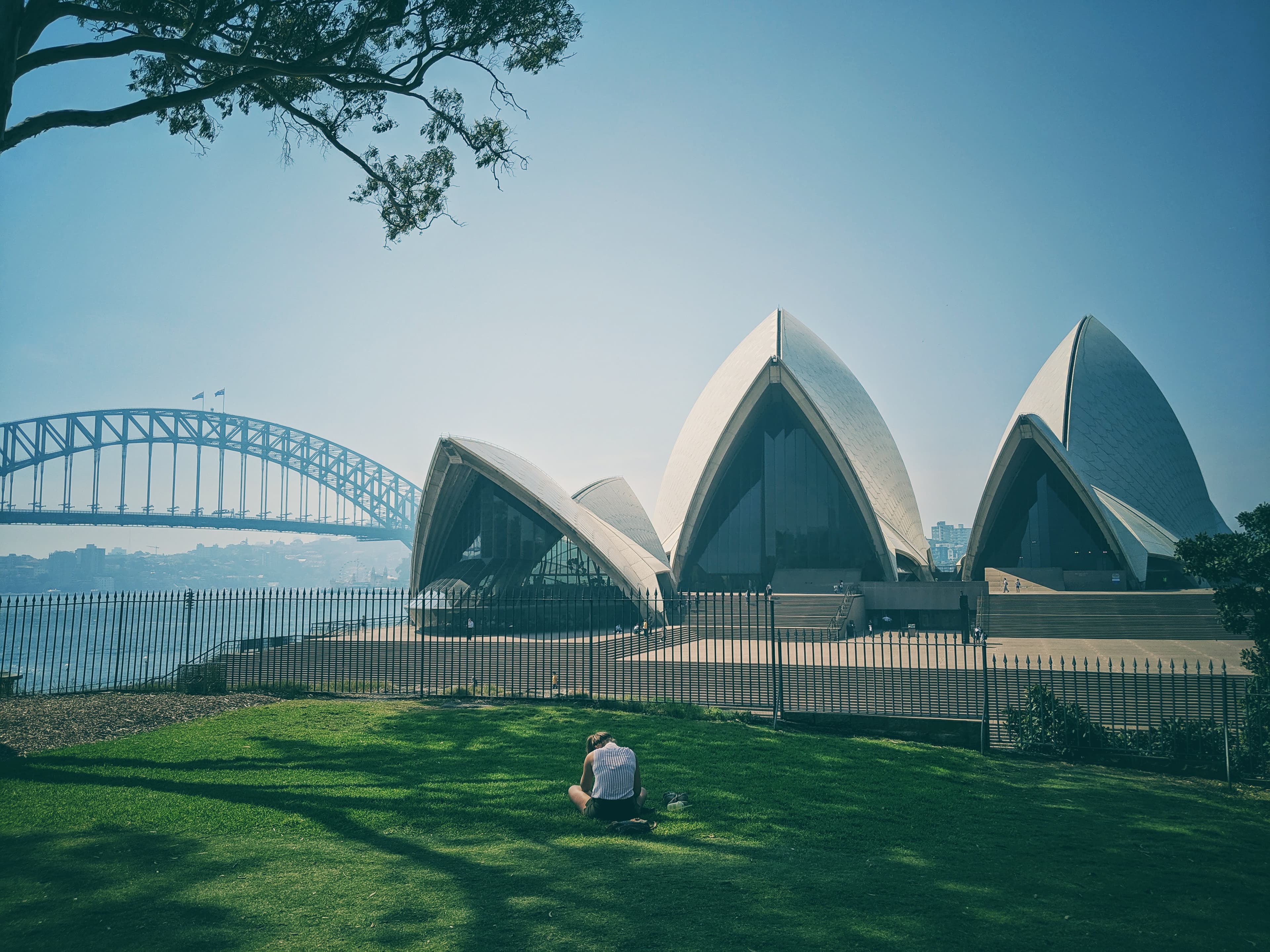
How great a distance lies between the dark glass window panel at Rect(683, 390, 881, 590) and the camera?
130 ft

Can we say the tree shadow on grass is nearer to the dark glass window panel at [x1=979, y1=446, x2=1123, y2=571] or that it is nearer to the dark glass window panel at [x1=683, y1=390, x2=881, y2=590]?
the dark glass window panel at [x1=683, y1=390, x2=881, y2=590]

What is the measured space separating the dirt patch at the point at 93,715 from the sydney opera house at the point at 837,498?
746 inches

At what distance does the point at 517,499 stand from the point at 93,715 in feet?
70.0

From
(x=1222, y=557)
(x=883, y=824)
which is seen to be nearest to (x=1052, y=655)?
(x=1222, y=557)

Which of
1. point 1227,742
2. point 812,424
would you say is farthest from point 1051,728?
point 812,424

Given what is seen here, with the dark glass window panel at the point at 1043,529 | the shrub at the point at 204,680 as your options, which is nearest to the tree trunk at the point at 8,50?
the shrub at the point at 204,680

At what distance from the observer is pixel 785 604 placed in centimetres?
3058

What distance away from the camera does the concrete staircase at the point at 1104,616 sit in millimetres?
27031

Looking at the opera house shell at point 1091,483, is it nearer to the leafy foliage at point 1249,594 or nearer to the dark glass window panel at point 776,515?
the dark glass window panel at point 776,515

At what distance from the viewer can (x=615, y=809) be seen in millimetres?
6805

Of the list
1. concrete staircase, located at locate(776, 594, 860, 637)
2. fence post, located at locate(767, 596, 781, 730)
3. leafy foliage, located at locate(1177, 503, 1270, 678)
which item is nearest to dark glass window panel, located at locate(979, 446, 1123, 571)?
concrete staircase, located at locate(776, 594, 860, 637)

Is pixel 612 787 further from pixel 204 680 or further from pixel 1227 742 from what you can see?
pixel 204 680

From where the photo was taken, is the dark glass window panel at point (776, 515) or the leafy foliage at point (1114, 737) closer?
the leafy foliage at point (1114, 737)

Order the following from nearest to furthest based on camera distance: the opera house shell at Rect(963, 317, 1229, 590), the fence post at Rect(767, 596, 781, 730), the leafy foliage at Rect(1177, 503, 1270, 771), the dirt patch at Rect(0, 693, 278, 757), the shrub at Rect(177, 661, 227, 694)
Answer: the leafy foliage at Rect(1177, 503, 1270, 771) < the dirt patch at Rect(0, 693, 278, 757) < the fence post at Rect(767, 596, 781, 730) < the shrub at Rect(177, 661, 227, 694) < the opera house shell at Rect(963, 317, 1229, 590)
